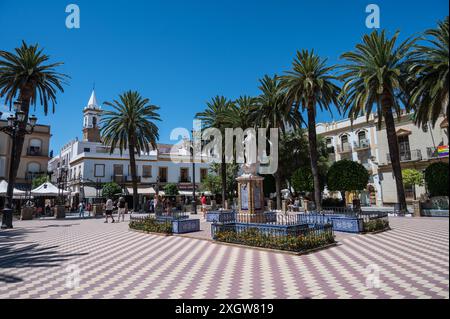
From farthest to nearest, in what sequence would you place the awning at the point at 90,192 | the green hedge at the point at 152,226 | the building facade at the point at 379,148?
the awning at the point at 90,192
the building facade at the point at 379,148
the green hedge at the point at 152,226

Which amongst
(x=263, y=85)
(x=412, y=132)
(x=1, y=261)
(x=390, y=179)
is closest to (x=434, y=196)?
(x=412, y=132)

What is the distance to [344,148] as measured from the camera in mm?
40938

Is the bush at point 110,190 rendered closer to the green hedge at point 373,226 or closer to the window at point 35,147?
the window at point 35,147

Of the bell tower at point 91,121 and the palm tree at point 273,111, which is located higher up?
the bell tower at point 91,121

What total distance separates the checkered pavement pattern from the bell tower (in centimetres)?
4698

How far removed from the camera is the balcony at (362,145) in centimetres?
3812

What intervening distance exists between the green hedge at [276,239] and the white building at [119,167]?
3172 centimetres

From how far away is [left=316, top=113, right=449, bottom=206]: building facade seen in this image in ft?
101

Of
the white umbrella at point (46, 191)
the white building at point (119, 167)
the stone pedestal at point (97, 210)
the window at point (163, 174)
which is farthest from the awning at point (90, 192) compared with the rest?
the white umbrella at point (46, 191)

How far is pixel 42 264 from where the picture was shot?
8.59 meters

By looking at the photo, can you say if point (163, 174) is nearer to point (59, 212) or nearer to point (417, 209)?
point (59, 212)

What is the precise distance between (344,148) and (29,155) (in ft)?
137

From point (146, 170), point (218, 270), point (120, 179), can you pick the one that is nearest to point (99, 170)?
point (120, 179)

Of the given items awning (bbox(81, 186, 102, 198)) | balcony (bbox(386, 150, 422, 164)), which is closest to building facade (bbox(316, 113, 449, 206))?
balcony (bbox(386, 150, 422, 164))
